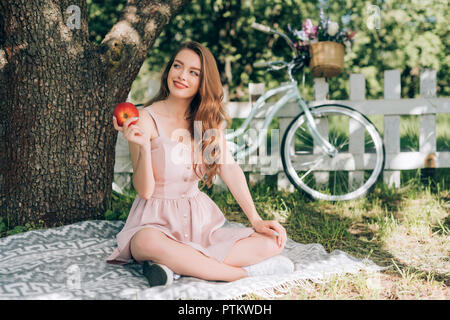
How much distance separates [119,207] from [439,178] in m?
3.30

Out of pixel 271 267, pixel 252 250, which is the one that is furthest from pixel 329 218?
pixel 252 250

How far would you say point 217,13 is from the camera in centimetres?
737

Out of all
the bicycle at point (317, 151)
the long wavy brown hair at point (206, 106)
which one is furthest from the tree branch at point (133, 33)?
the bicycle at point (317, 151)

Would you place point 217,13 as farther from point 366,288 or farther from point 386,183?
point 366,288

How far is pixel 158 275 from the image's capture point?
2189mm

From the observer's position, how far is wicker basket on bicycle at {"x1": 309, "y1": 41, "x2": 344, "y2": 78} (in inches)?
157

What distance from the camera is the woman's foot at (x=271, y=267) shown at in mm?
2369

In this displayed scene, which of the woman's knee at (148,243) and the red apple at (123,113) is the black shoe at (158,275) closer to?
the woman's knee at (148,243)

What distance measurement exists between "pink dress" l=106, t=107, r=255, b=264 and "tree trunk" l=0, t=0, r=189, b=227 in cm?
88

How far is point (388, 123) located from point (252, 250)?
281 centimetres

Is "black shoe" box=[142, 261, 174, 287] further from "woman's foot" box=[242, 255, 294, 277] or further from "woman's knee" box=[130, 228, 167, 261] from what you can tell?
"woman's foot" box=[242, 255, 294, 277]

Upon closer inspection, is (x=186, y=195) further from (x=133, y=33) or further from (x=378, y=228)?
(x=378, y=228)

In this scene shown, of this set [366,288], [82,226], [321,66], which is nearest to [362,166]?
[321,66]

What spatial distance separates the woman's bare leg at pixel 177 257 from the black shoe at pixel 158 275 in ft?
0.12
